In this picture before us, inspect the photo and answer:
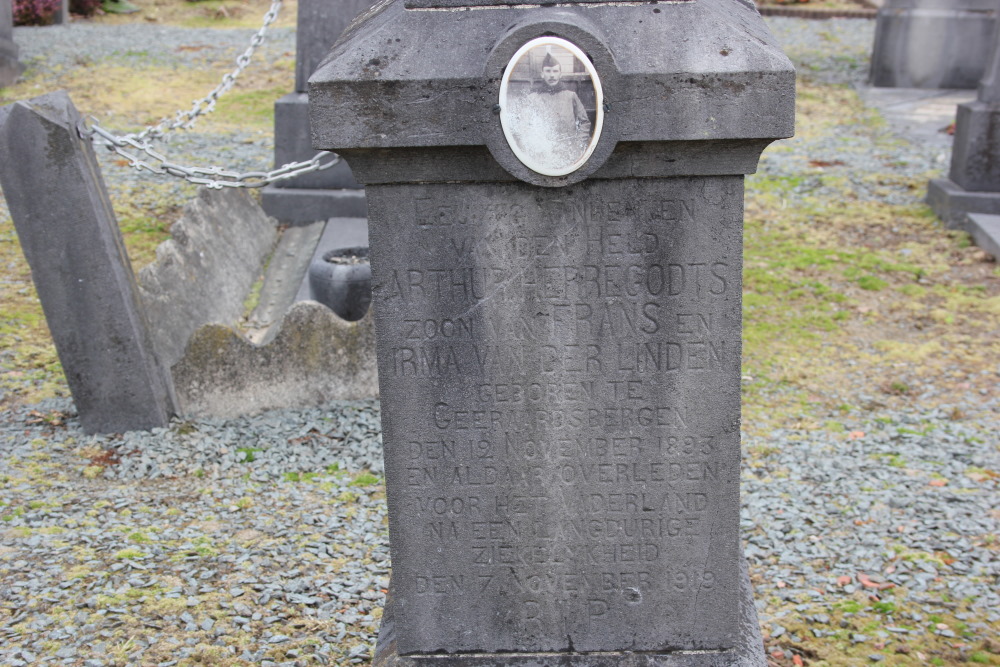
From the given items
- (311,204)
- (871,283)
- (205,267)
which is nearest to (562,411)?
(205,267)

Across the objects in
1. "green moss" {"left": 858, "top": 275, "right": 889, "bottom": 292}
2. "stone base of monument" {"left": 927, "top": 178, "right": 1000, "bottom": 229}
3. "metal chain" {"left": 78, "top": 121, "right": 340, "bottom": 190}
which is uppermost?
"metal chain" {"left": 78, "top": 121, "right": 340, "bottom": 190}

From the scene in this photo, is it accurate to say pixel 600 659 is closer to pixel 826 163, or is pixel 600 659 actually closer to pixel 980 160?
pixel 980 160

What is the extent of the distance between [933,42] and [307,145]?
8.87 m

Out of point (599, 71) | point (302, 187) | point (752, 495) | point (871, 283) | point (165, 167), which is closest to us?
point (599, 71)

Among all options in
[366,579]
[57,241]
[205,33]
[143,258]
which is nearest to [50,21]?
[205,33]

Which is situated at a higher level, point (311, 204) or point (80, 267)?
point (80, 267)

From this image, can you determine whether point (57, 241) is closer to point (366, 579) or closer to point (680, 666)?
point (366, 579)

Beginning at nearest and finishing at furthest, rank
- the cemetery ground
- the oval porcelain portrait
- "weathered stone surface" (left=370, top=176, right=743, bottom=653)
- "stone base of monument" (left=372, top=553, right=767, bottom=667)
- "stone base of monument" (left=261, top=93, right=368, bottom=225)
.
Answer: the oval porcelain portrait, "weathered stone surface" (left=370, top=176, right=743, bottom=653), "stone base of monument" (left=372, top=553, right=767, bottom=667), the cemetery ground, "stone base of monument" (left=261, top=93, right=368, bottom=225)

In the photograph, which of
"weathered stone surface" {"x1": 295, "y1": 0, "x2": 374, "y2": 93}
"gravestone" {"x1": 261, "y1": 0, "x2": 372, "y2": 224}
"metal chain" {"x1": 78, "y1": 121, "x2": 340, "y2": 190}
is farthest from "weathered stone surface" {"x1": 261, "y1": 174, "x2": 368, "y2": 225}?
"metal chain" {"x1": 78, "y1": 121, "x2": 340, "y2": 190}

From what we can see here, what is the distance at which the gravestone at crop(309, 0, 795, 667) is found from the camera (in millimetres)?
2336

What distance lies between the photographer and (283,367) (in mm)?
5211

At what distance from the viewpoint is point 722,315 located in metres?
2.55

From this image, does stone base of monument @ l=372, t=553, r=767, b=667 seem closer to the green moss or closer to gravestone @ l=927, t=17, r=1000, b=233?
the green moss

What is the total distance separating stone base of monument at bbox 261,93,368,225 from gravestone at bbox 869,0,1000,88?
8.32 meters
